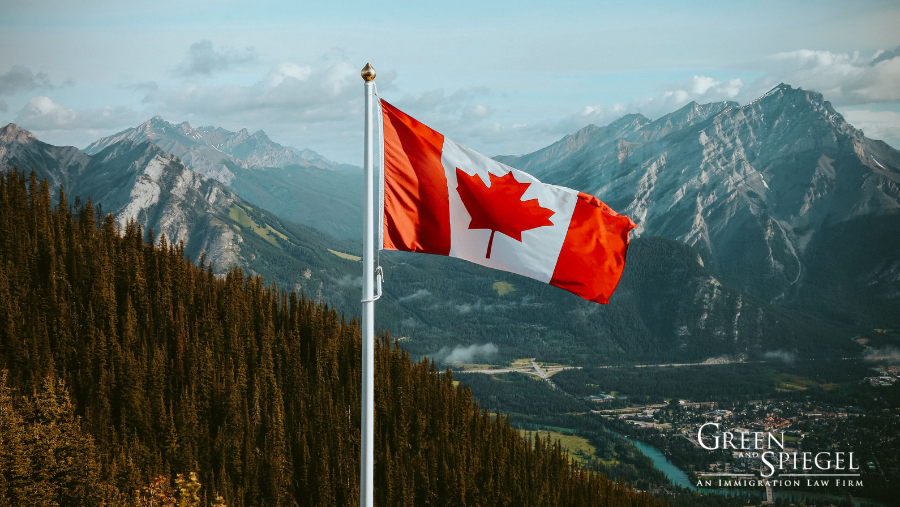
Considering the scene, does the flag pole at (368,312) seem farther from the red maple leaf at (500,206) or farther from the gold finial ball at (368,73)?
the red maple leaf at (500,206)

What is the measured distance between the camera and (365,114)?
63.7 ft

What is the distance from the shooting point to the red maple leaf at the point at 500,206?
23.3 m

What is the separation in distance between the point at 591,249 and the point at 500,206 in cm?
359

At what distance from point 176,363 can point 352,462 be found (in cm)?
5276

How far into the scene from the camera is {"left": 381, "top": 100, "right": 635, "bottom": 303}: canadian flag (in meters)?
22.9

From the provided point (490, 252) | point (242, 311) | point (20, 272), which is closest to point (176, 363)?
point (242, 311)

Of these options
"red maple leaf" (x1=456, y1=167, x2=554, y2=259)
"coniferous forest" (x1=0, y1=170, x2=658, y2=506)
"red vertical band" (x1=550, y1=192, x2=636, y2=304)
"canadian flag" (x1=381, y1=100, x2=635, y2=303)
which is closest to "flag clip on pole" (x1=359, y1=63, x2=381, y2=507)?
"canadian flag" (x1=381, y1=100, x2=635, y2=303)

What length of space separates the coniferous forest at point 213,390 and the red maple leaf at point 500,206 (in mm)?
102646

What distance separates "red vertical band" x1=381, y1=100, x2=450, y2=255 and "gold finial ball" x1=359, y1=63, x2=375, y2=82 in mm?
2612

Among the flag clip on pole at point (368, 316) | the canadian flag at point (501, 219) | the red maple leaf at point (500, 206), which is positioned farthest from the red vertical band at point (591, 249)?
the flag clip on pole at point (368, 316)

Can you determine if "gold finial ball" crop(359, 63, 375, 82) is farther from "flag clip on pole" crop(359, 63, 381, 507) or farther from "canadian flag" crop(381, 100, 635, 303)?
"canadian flag" crop(381, 100, 635, 303)

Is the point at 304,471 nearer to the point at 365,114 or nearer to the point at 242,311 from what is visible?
the point at 242,311

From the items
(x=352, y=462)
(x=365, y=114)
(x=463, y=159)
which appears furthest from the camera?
(x=352, y=462)

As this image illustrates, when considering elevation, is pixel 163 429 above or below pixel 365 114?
below
